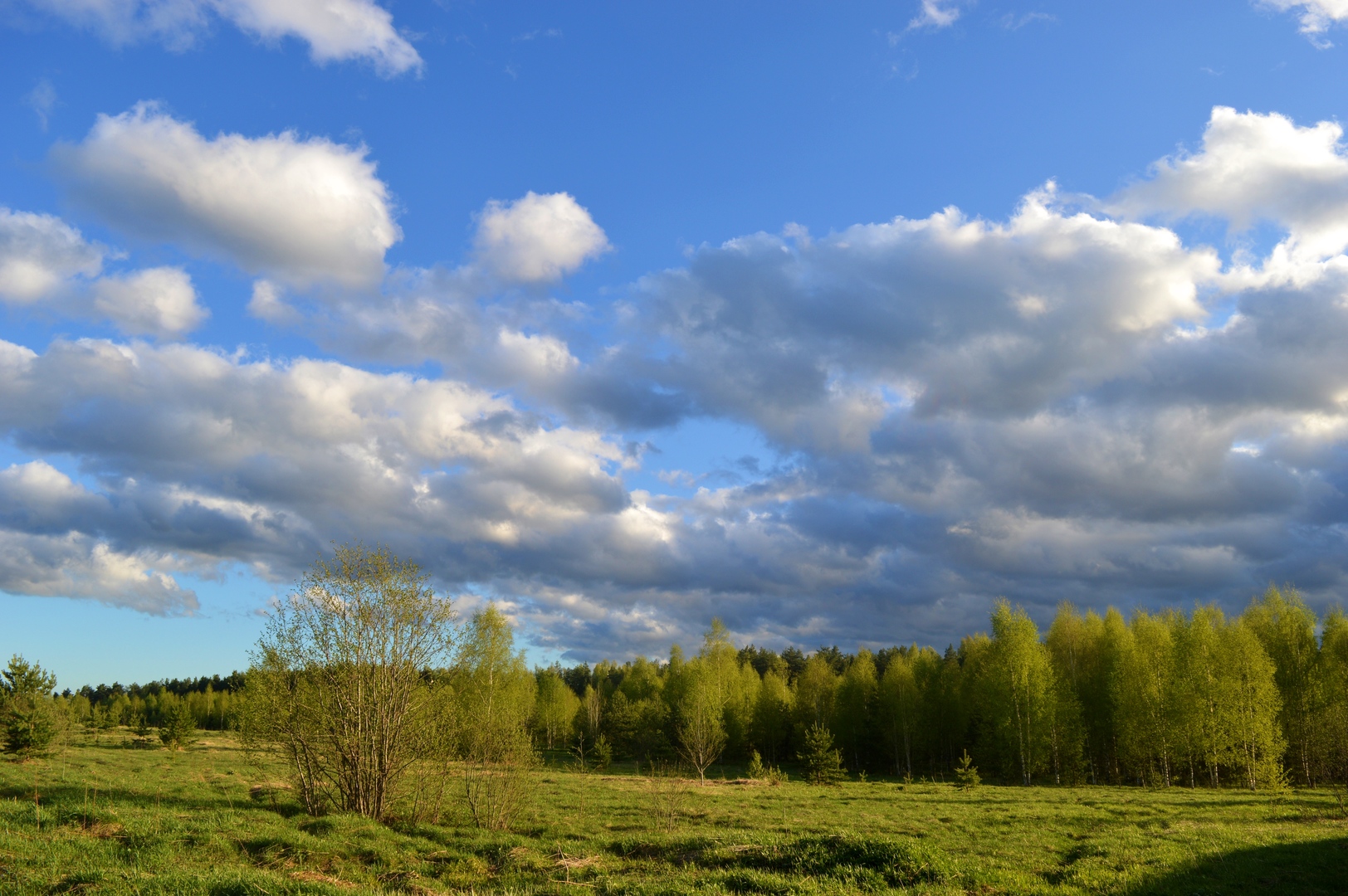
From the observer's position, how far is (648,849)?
19141 millimetres

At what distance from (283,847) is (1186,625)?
232 ft

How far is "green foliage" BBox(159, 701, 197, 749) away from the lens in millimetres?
63750

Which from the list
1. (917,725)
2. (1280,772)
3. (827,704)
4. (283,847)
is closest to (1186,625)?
(1280,772)

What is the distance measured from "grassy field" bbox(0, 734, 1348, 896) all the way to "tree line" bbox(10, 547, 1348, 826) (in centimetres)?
275

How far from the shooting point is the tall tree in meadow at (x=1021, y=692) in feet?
196

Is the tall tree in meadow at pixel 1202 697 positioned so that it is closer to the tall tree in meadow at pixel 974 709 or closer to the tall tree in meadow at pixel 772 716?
the tall tree in meadow at pixel 974 709

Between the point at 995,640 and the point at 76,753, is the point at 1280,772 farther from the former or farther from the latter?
the point at 76,753

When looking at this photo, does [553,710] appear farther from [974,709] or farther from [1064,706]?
[1064,706]

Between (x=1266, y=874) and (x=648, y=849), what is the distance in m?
14.1

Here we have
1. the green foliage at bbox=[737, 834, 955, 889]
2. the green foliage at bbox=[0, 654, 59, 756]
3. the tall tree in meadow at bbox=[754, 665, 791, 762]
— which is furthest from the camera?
the tall tree in meadow at bbox=[754, 665, 791, 762]

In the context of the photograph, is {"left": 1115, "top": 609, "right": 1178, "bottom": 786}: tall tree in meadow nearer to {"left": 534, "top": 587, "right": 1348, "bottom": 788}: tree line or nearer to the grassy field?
{"left": 534, "top": 587, "right": 1348, "bottom": 788}: tree line

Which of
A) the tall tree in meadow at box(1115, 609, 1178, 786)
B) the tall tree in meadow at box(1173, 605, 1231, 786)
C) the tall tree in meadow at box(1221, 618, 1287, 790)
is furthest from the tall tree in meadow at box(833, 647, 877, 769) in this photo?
the tall tree in meadow at box(1221, 618, 1287, 790)

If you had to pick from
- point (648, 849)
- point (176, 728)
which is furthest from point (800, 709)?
point (648, 849)

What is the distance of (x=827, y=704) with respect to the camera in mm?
92062
